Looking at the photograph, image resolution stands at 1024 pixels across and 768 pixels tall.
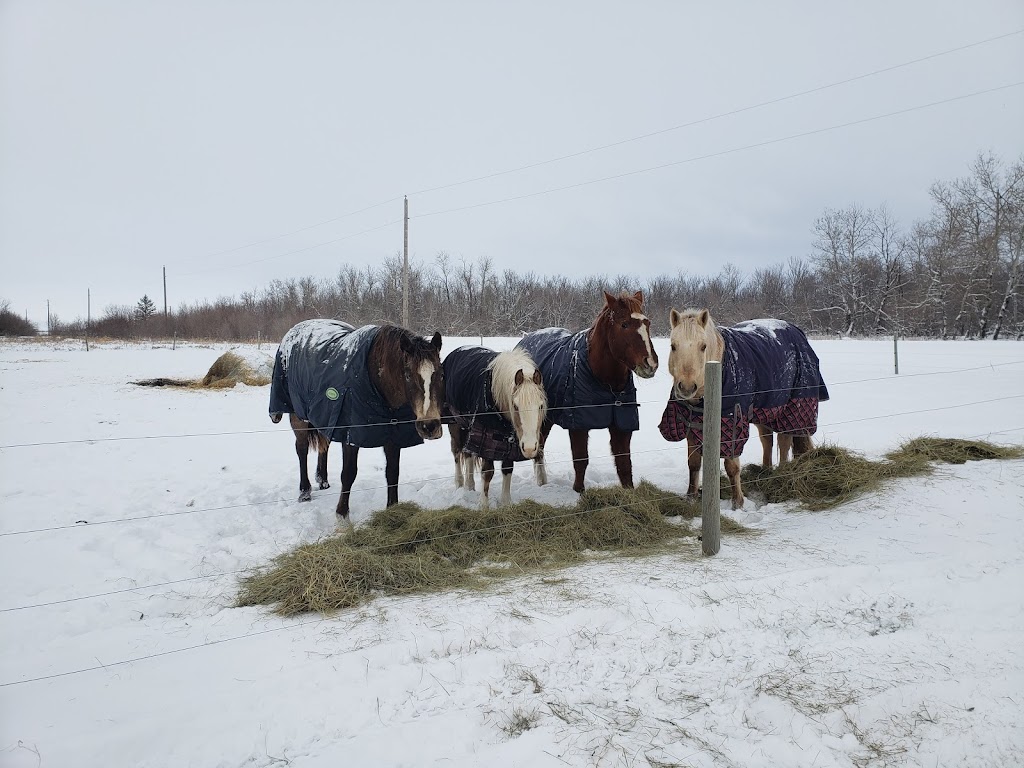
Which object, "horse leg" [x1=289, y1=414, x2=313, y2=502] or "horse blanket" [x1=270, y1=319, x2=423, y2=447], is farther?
"horse leg" [x1=289, y1=414, x2=313, y2=502]

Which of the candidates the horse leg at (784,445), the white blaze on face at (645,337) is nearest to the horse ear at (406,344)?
the white blaze on face at (645,337)

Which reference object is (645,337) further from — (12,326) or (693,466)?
(12,326)

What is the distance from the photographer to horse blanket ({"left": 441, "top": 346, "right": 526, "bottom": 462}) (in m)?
4.83

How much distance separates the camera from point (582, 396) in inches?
196

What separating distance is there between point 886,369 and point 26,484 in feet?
58.7

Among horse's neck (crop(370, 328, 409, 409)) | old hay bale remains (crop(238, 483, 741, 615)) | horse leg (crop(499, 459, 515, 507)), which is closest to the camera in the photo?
old hay bale remains (crop(238, 483, 741, 615))

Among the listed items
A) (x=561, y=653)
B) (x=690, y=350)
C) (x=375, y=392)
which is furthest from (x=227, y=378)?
(x=561, y=653)

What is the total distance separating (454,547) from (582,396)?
1933 mm

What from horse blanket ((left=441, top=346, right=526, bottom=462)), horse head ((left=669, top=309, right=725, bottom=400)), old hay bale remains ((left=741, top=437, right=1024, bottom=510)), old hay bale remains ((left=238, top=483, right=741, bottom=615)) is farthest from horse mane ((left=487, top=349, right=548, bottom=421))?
old hay bale remains ((left=741, top=437, right=1024, bottom=510))

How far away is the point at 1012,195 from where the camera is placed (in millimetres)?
21391

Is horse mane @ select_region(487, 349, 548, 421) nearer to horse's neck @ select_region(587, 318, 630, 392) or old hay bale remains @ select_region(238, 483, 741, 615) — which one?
horse's neck @ select_region(587, 318, 630, 392)

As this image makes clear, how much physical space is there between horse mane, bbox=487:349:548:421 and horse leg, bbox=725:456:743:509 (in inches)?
69.2

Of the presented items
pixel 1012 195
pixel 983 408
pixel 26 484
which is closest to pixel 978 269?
pixel 1012 195

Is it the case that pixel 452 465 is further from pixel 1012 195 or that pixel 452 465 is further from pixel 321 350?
pixel 1012 195
